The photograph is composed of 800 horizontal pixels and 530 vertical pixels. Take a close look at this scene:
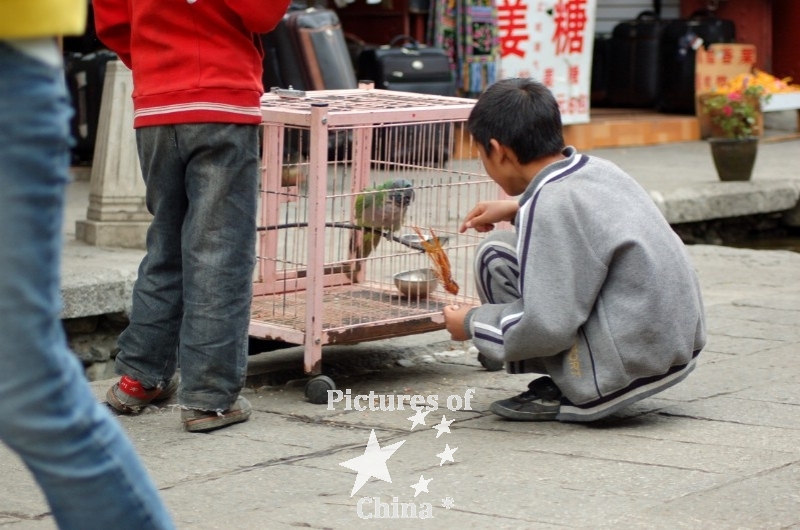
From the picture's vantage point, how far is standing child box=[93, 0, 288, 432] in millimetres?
3547

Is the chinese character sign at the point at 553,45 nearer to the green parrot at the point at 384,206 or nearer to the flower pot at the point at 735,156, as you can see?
the flower pot at the point at 735,156

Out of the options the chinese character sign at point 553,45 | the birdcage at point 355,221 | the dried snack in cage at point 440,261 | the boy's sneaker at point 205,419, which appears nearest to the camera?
the boy's sneaker at point 205,419

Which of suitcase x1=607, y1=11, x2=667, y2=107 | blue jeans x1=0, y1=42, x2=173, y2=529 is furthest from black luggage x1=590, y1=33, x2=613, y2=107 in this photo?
blue jeans x1=0, y1=42, x2=173, y2=529

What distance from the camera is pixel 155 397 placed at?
3990 millimetres

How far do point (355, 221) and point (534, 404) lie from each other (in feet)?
3.10

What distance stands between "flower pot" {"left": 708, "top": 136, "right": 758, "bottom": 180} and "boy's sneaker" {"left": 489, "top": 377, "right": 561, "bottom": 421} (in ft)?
19.4

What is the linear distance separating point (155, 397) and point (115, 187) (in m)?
2.67

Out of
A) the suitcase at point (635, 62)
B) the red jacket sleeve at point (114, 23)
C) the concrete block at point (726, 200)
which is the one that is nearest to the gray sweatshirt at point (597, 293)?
the red jacket sleeve at point (114, 23)

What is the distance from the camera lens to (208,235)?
361cm

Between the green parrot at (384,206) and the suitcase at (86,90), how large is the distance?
5.50 m

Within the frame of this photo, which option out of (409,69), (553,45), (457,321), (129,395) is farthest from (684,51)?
(129,395)

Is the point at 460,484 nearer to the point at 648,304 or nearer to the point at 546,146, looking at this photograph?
the point at 648,304

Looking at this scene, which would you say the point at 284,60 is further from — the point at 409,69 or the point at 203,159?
the point at 203,159

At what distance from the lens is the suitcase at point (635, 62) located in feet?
42.7
